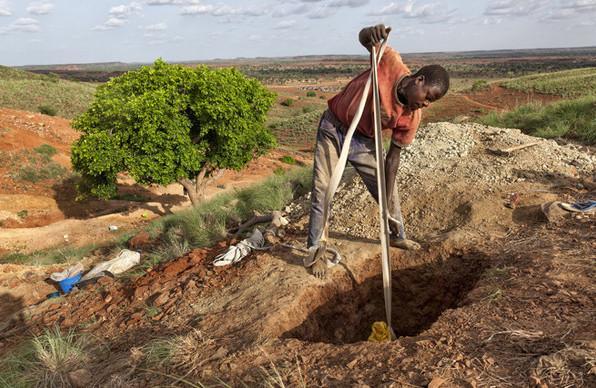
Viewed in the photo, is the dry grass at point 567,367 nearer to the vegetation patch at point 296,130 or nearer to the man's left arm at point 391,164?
the man's left arm at point 391,164

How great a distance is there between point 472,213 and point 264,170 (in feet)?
51.8

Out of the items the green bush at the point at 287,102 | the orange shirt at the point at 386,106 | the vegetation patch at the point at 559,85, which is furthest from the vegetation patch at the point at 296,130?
the orange shirt at the point at 386,106

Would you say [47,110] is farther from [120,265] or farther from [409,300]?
[409,300]

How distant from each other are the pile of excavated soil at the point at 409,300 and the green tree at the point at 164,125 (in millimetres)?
5556

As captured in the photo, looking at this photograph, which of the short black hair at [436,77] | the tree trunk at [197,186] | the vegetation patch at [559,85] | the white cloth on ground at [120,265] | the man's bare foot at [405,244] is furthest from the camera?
the vegetation patch at [559,85]

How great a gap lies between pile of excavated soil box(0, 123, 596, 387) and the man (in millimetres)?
372

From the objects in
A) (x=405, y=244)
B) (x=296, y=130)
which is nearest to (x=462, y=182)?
(x=405, y=244)

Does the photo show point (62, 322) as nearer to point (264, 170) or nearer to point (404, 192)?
point (404, 192)

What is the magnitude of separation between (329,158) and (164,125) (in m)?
7.98

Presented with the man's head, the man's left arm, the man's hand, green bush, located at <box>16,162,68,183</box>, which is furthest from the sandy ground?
the man's head

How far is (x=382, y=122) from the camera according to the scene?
324 centimetres

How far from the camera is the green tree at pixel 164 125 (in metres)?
10.5

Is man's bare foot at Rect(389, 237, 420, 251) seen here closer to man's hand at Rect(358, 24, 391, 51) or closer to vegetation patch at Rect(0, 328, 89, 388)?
man's hand at Rect(358, 24, 391, 51)

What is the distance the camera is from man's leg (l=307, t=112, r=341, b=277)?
344cm
